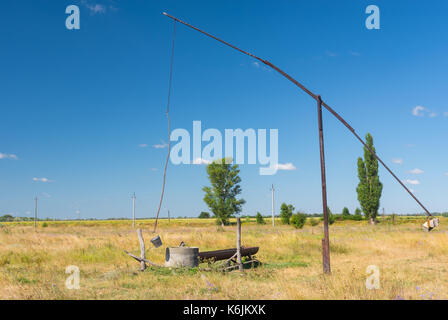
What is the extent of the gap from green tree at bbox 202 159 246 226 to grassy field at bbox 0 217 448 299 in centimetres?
4248

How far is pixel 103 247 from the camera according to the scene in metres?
18.3

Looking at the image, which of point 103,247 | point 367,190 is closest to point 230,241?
point 103,247

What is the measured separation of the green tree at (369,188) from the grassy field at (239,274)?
32.3m

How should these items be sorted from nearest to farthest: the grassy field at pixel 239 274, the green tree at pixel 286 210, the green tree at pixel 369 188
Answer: the grassy field at pixel 239 274 → the green tree at pixel 369 188 → the green tree at pixel 286 210

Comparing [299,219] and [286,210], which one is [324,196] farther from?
[286,210]

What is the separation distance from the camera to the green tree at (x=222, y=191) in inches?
2544

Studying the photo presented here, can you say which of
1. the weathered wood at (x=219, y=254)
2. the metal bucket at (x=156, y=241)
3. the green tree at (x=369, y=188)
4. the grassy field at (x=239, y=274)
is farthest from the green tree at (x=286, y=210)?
the metal bucket at (x=156, y=241)

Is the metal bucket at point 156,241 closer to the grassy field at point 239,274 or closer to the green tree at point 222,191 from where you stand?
the grassy field at point 239,274

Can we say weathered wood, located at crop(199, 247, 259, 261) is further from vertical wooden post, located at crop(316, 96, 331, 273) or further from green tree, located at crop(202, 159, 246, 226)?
green tree, located at crop(202, 159, 246, 226)

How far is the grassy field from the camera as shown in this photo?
7.96 meters

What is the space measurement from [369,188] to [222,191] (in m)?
25.6
